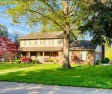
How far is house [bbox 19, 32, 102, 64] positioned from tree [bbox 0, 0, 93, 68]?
14478 mm

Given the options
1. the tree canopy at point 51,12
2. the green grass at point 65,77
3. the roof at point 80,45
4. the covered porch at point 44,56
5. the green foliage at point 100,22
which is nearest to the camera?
the green grass at point 65,77

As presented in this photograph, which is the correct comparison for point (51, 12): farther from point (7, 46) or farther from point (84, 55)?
point (7, 46)

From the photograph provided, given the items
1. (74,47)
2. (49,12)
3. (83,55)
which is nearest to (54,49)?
(74,47)

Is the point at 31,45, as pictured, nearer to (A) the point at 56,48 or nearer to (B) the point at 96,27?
(A) the point at 56,48

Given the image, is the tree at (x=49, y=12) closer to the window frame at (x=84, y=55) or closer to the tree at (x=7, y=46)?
the window frame at (x=84, y=55)

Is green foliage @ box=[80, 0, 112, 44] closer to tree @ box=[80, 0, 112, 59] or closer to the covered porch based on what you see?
tree @ box=[80, 0, 112, 59]

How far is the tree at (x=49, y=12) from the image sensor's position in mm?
26797

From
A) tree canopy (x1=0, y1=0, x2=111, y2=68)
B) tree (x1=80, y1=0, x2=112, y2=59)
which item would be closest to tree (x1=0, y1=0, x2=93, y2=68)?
tree canopy (x1=0, y1=0, x2=111, y2=68)

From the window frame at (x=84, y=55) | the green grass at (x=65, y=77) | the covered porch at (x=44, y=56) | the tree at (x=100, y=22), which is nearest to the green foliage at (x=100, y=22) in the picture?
the tree at (x=100, y=22)

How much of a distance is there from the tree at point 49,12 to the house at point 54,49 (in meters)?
14.5

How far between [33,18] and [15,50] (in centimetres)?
2004

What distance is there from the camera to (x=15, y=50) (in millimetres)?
47188

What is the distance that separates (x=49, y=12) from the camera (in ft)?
92.4

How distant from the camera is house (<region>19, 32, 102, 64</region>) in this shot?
1725 inches
